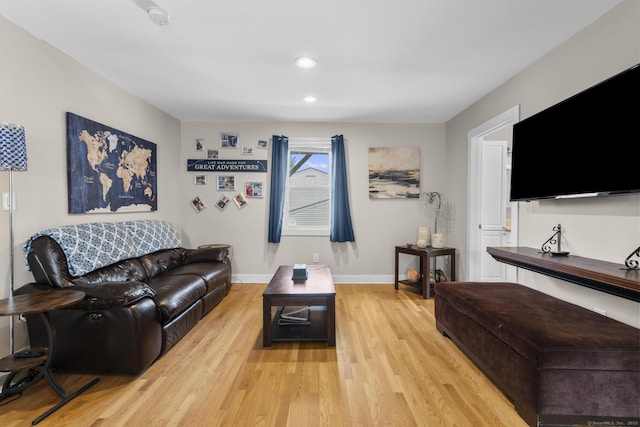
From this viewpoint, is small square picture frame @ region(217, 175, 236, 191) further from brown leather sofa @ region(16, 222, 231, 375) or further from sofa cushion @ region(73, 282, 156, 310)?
sofa cushion @ region(73, 282, 156, 310)

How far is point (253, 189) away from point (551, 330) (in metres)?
3.83

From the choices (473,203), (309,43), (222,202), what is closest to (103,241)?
(222,202)

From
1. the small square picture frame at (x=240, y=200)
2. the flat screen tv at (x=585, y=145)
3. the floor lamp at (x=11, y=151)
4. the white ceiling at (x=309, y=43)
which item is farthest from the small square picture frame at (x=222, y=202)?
the flat screen tv at (x=585, y=145)

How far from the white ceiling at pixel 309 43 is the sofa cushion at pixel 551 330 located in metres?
2.02

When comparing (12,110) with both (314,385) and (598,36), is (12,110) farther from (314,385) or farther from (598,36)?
(598,36)

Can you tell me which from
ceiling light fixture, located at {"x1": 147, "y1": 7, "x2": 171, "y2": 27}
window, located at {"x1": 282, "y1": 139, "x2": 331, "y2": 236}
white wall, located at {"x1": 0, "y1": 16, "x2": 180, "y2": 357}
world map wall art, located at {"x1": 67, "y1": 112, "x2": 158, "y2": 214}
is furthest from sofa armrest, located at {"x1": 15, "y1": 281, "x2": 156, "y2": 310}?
window, located at {"x1": 282, "y1": 139, "x2": 331, "y2": 236}

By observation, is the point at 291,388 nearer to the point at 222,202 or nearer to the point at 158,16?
the point at 158,16

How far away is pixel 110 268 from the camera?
2676mm

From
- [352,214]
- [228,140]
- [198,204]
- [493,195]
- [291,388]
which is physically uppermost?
[228,140]

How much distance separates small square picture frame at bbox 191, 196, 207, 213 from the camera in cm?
452

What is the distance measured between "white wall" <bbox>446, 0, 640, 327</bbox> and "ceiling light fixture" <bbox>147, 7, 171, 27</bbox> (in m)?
2.96

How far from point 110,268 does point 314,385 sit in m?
2.11

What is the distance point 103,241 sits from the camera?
264 centimetres

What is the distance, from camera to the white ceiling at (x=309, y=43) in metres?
1.94
